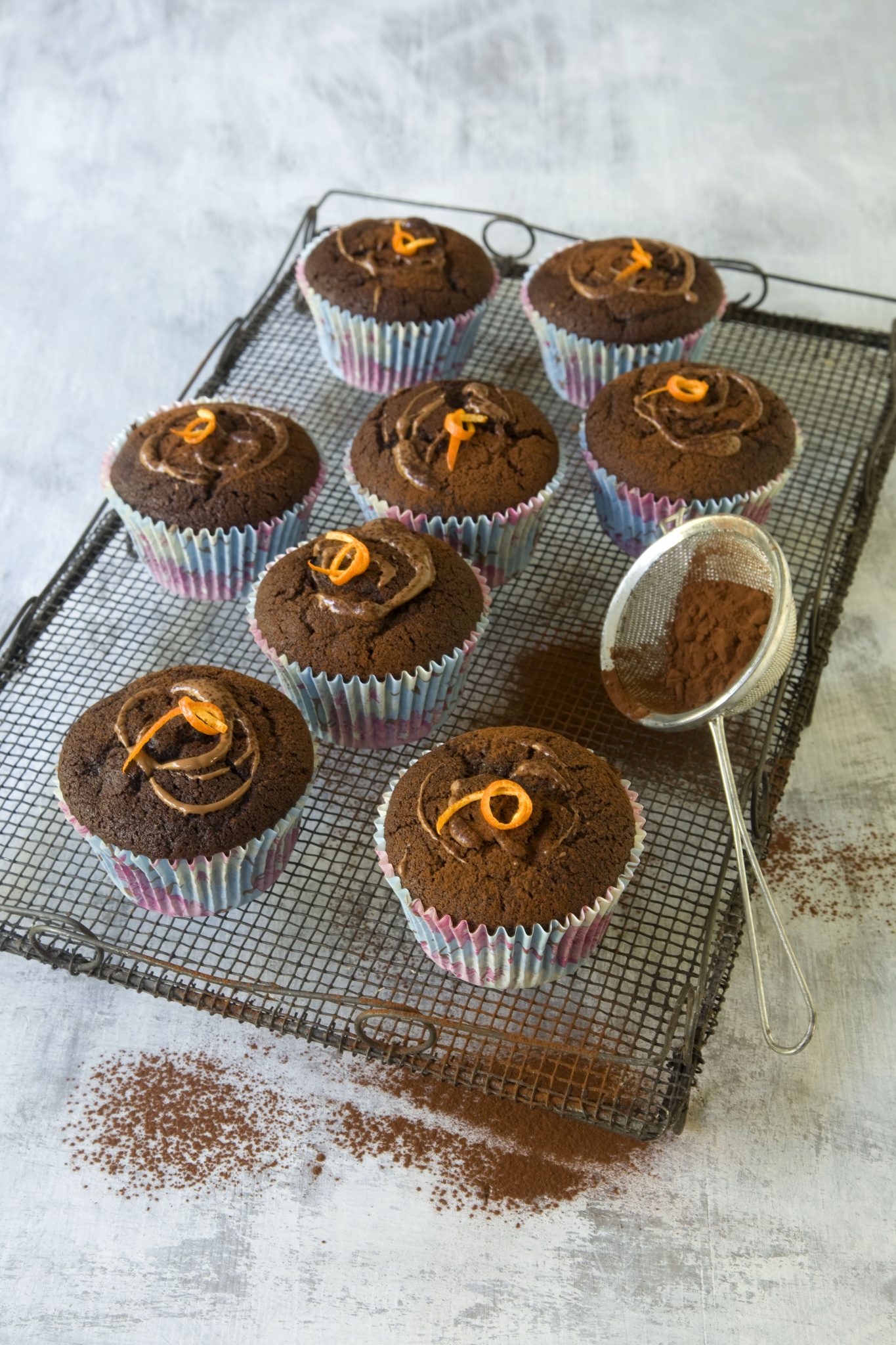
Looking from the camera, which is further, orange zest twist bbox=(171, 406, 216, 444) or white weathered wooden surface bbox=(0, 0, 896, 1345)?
orange zest twist bbox=(171, 406, 216, 444)

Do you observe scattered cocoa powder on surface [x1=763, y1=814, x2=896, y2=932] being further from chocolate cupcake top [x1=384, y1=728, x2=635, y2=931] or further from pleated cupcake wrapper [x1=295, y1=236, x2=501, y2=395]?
pleated cupcake wrapper [x1=295, y1=236, x2=501, y2=395]

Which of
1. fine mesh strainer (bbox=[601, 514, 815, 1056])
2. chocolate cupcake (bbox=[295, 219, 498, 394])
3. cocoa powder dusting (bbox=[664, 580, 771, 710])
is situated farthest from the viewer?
chocolate cupcake (bbox=[295, 219, 498, 394])

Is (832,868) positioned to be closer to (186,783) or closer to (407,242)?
(186,783)

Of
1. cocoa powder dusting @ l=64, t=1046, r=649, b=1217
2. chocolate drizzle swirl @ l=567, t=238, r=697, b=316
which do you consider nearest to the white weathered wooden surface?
cocoa powder dusting @ l=64, t=1046, r=649, b=1217

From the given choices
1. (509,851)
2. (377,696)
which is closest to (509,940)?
(509,851)

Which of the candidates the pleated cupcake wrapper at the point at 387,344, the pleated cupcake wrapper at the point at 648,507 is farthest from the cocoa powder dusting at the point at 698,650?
the pleated cupcake wrapper at the point at 387,344

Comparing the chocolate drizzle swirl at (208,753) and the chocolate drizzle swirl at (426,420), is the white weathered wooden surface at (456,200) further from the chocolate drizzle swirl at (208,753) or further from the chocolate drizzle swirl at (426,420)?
the chocolate drizzle swirl at (426,420)
